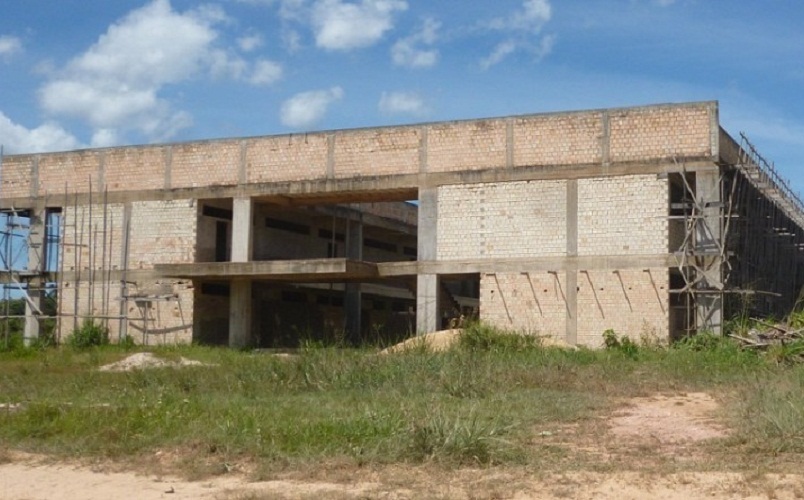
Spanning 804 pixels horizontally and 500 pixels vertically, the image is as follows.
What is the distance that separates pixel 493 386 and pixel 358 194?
48.9 feet

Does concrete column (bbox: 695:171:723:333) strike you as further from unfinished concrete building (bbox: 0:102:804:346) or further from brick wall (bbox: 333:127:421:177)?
brick wall (bbox: 333:127:421:177)

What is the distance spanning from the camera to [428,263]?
2803 centimetres

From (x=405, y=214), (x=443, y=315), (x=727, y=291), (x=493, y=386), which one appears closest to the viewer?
(x=493, y=386)

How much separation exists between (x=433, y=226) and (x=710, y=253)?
7325 mm

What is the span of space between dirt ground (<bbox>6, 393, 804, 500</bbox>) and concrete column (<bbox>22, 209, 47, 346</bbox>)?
2288 centimetres

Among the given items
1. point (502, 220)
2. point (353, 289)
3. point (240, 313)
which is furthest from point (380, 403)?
point (353, 289)

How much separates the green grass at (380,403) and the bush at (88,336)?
28.8 feet

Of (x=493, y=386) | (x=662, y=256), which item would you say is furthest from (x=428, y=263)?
(x=493, y=386)

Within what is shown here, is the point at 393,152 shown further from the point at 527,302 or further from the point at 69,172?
the point at 69,172

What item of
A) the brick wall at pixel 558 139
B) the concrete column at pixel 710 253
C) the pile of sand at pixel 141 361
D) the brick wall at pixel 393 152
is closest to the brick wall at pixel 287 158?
the brick wall at pixel 393 152

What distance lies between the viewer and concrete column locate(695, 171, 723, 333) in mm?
24891

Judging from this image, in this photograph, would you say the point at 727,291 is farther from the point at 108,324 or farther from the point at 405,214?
the point at 108,324

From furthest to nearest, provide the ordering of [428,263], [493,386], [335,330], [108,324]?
1. [335,330]
2. [108,324]
3. [428,263]
4. [493,386]

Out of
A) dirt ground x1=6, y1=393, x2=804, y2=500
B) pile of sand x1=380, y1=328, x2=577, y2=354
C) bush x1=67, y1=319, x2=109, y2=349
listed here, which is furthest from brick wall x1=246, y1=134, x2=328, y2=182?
dirt ground x1=6, y1=393, x2=804, y2=500
